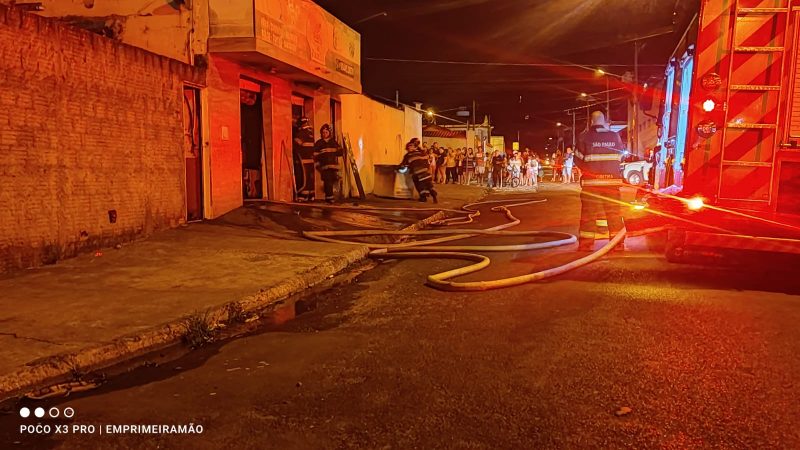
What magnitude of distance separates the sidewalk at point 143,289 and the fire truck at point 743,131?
15.4 feet

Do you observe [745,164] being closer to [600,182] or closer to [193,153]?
[600,182]

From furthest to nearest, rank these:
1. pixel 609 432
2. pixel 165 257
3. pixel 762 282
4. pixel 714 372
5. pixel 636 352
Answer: pixel 165 257, pixel 762 282, pixel 636 352, pixel 714 372, pixel 609 432

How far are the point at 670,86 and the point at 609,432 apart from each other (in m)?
7.52

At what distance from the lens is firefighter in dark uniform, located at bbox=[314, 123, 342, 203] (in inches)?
606

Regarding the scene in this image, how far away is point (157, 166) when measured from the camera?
10188 mm

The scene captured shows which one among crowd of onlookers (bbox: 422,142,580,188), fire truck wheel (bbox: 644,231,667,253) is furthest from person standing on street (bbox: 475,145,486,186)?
fire truck wheel (bbox: 644,231,667,253)

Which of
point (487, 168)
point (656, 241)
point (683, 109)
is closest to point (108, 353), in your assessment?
point (683, 109)

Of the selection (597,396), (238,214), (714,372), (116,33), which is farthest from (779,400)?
(116,33)

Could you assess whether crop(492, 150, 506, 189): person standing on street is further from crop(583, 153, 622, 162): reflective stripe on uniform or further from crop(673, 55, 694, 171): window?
crop(673, 55, 694, 171): window

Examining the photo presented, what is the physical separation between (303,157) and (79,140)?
703cm

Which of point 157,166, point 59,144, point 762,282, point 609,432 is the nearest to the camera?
point 609,432

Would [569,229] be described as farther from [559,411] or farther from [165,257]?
[559,411]

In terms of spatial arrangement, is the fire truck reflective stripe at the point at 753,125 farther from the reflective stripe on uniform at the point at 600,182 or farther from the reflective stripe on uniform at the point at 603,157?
the reflective stripe on uniform at the point at 603,157

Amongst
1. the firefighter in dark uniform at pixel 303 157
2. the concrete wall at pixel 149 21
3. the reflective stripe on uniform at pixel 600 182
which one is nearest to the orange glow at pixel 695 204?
the reflective stripe on uniform at pixel 600 182
